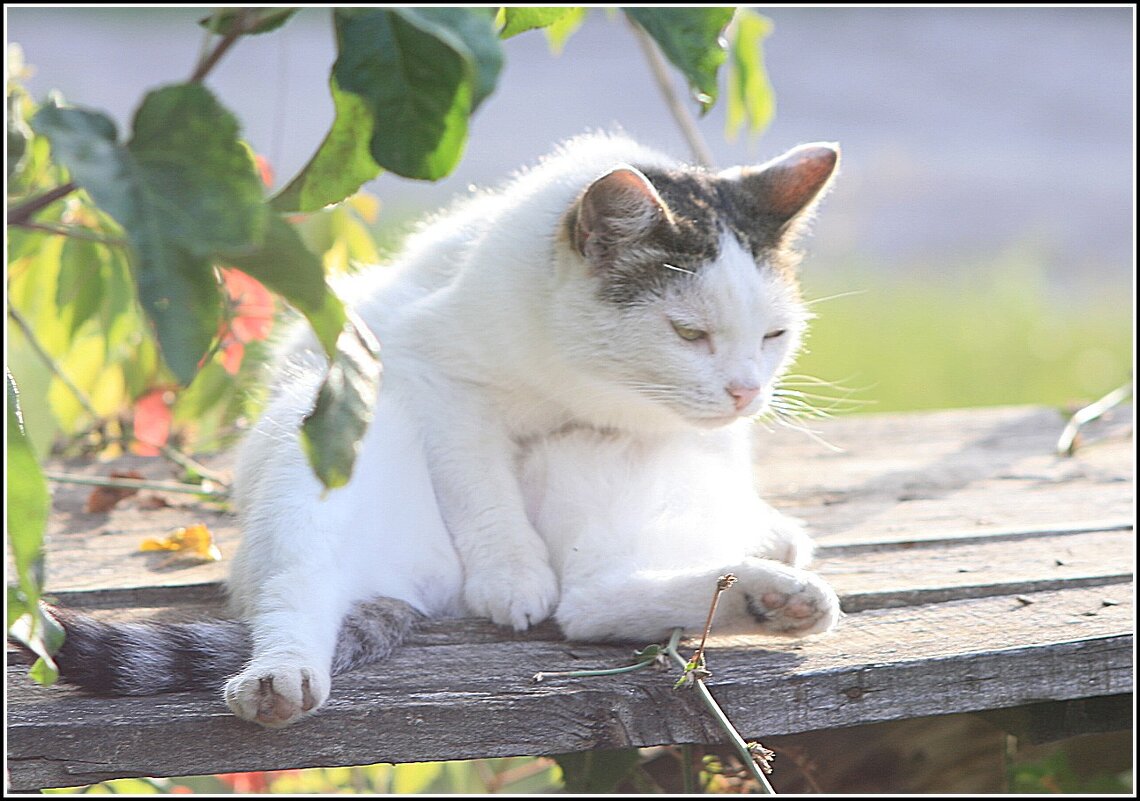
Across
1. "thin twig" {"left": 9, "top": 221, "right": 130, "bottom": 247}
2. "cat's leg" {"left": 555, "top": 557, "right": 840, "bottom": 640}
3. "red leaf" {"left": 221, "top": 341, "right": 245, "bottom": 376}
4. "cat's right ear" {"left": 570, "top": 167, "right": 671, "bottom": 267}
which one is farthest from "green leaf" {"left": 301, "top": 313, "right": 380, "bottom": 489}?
"red leaf" {"left": 221, "top": 341, "right": 245, "bottom": 376}

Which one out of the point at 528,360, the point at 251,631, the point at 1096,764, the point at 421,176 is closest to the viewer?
the point at 421,176

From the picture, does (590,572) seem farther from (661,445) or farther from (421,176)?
(421,176)

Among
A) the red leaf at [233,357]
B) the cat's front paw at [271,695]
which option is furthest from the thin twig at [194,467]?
the cat's front paw at [271,695]

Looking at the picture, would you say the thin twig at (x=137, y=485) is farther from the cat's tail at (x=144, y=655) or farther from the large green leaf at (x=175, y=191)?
the large green leaf at (x=175, y=191)

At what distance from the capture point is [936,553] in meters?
1.61

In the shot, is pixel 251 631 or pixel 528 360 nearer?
pixel 251 631

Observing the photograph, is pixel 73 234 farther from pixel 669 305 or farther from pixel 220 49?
pixel 669 305

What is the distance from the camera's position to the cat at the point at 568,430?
1.24 metres

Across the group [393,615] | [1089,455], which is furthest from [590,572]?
[1089,455]

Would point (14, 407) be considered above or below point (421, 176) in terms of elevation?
below

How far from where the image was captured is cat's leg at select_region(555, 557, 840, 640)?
119cm

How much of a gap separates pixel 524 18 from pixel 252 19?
257 mm

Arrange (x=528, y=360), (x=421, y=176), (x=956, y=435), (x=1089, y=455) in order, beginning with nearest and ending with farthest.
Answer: (x=421, y=176), (x=528, y=360), (x=1089, y=455), (x=956, y=435)

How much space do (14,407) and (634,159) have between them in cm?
112
